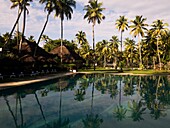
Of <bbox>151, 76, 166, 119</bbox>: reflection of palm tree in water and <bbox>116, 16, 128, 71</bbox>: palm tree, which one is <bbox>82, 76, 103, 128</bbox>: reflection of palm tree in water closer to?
<bbox>151, 76, 166, 119</bbox>: reflection of palm tree in water

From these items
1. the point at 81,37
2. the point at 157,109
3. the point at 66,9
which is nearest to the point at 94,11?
the point at 66,9

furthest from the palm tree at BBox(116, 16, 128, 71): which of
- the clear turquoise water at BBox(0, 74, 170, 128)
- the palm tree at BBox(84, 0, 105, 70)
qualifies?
the clear turquoise water at BBox(0, 74, 170, 128)

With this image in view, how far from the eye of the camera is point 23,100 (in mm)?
14672

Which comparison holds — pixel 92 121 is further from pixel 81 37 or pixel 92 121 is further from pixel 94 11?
pixel 81 37

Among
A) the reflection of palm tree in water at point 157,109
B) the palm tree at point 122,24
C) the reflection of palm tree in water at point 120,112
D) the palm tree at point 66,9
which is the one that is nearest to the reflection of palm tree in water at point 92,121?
the reflection of palm tree in water at point 120,112

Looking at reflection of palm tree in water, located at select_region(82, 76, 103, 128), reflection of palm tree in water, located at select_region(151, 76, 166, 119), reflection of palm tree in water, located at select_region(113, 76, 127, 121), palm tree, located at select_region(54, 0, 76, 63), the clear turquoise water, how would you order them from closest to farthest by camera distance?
reflection of palm tree in water, located at select_region(82, 76, 103, 128) → the clear turquoise water → reflection of palm tree in water, located at select_region(113, 76, 127, 121) → reflection of palm tree in water, located at select_region(151, 76, 166, 119) → palm tree, located at select_region(54, 0, 76, 63)

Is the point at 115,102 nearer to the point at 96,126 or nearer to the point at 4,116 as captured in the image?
the point at 96,126

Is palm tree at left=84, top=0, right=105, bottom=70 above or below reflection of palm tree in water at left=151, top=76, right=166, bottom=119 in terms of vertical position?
above

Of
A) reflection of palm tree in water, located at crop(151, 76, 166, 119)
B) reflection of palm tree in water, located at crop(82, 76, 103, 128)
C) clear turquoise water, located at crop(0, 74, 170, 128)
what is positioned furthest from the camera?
reflection of palm tree in water, located at crop(151, 76, 166, 119)

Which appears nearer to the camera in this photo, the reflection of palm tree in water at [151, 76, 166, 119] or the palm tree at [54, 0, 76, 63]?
the reflection of palm tree in water at [151, 76, 166, 119]

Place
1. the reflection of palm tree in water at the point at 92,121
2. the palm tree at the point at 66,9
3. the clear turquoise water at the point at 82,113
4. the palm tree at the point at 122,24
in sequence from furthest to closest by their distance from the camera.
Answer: the palm tree at the point at 122,24
the palm tree at the point at 66,9
the clear turquoise water at the point at 82,113
the reflection of palm tree in water at the point at 92,121

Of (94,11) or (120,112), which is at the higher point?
(94,11)

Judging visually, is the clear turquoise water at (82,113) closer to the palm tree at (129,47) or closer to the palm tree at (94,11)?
the palm tree at (94,11)

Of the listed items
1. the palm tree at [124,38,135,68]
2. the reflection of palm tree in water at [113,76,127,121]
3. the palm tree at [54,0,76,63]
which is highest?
the palm tree at [54,0,76,63]
